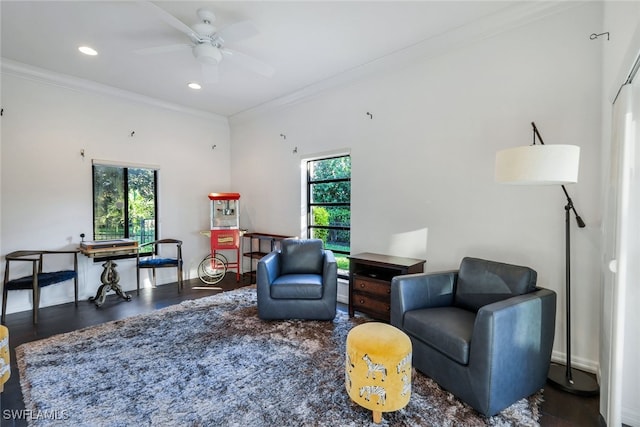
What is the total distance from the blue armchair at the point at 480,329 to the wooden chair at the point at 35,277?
388 centimetres

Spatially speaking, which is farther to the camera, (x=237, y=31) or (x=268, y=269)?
(x=268, y=269)

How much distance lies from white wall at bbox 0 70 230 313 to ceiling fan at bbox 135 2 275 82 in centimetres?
223

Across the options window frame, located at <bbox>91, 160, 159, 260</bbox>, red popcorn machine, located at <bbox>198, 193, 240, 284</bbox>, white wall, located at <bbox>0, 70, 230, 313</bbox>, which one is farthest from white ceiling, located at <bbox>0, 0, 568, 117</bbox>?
red popcorn machine, located at <bbox>198, 193, 240, 284</bbox>

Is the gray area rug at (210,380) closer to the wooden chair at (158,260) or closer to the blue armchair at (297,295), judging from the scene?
the blue armchair at (297,295)

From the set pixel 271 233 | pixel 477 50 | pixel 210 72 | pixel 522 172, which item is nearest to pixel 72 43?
pixel 210 72

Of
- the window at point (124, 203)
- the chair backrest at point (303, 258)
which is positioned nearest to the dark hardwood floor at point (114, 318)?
the chair backrest at point (303, 258)

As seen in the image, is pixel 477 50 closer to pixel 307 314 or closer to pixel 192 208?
pixel 307 314

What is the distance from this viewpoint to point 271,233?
513 cm

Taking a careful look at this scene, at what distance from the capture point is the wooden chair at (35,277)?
3.27 metres

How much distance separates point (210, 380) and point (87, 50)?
364 centimetres

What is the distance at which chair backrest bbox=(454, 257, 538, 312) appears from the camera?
2.20 meters

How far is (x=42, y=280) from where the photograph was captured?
3.41 metres

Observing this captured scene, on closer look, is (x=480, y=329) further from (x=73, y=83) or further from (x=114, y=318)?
(x=73, y=83)

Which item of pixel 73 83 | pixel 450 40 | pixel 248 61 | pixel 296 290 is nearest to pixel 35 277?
pixel 73 83
